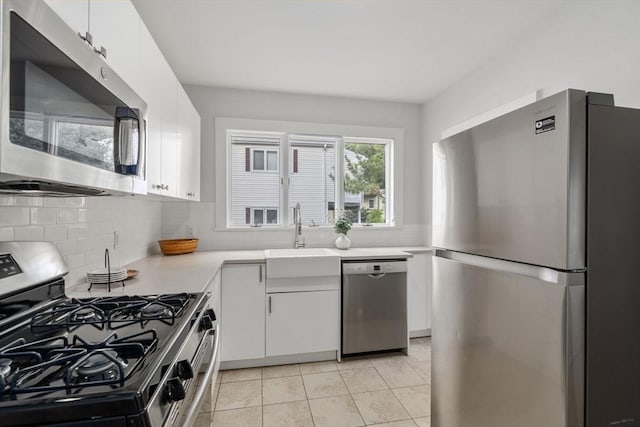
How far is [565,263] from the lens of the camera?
955 millimetres

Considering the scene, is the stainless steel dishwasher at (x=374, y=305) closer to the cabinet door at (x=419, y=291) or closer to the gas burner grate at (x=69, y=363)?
the cabinet door at (x=419, y=291)

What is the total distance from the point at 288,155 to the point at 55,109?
260 centimetres

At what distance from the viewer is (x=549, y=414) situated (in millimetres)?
995

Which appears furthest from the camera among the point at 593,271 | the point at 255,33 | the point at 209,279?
the point at 255,33

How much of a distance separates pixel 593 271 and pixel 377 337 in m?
1.98

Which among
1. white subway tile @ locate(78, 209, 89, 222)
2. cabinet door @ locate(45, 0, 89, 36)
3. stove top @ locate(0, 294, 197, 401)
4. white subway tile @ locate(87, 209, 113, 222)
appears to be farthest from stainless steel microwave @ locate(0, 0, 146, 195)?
white subway tile @ locate(87, 209, 113, 222)

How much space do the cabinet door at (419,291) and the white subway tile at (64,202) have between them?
103 inches

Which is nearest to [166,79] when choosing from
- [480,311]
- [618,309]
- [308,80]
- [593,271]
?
[308,80]

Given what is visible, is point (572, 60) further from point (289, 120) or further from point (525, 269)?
point (289, 120)

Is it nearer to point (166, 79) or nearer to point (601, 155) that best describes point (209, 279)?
point (166, 79)

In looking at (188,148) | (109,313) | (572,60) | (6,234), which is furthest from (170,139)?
(572,60)

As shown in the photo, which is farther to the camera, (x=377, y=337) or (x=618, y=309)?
(x=377, y=337)

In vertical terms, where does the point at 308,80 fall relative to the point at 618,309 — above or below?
above

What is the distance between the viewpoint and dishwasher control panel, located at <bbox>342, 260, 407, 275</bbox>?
8.75ft
